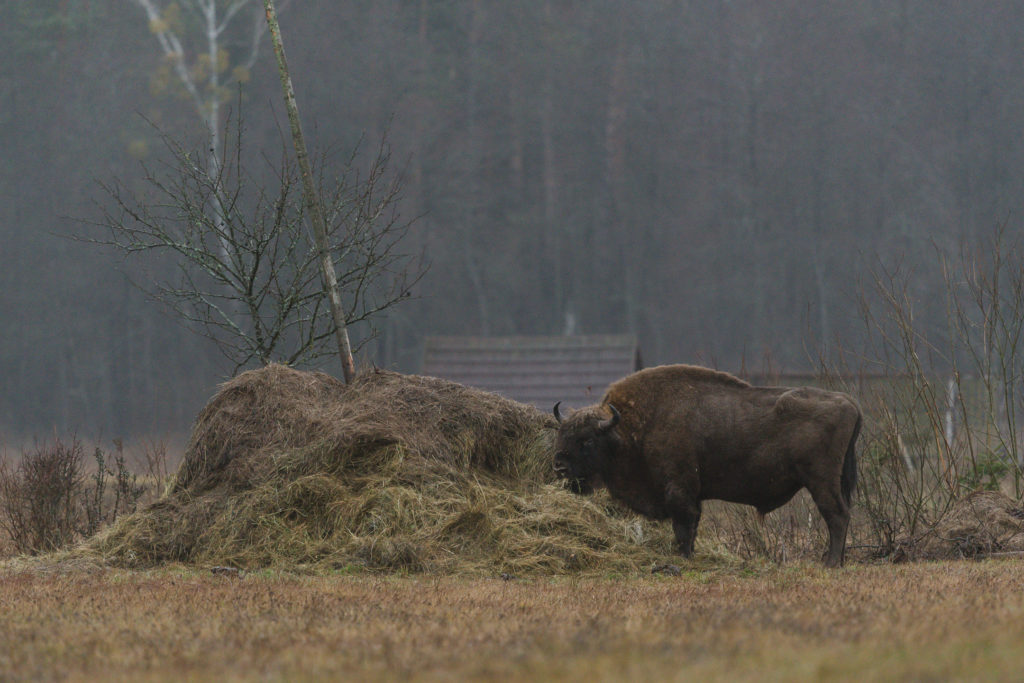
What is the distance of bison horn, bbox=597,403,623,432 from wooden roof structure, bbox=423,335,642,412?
38.0 ft

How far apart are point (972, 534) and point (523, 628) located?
25.5ft

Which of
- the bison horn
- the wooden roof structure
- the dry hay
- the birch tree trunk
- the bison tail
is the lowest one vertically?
the dry hay

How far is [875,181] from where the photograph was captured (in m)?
51.9

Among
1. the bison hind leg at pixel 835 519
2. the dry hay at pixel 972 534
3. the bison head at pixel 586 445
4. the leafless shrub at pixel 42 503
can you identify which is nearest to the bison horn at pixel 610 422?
the bison head at pixel 586 445

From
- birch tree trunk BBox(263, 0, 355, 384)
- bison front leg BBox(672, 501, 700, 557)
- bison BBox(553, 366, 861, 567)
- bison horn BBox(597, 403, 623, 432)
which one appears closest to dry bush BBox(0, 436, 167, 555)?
birch tree trunk BBox(263, 0, 355, 384)

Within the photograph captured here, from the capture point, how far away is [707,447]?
11523 mm

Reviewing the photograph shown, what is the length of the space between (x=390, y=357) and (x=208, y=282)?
30.4 feet

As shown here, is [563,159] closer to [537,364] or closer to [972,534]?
[537,364]

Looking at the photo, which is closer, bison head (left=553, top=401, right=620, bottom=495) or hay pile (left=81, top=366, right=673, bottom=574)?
hay pile (left=81, top=366, right=673, bottom=574)

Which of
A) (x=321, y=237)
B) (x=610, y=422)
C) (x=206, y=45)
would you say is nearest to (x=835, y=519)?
(x=610, y=422)

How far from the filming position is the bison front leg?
11.6m

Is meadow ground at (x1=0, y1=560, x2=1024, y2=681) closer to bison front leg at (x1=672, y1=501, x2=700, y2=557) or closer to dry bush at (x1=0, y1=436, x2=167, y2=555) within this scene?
bison front leg at (x1=672, y1=501, x2=700, y2=557)

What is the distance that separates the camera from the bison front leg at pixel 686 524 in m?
11.6

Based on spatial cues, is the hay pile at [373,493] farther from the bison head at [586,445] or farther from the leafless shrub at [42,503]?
the leafless shrub at [42,503]
